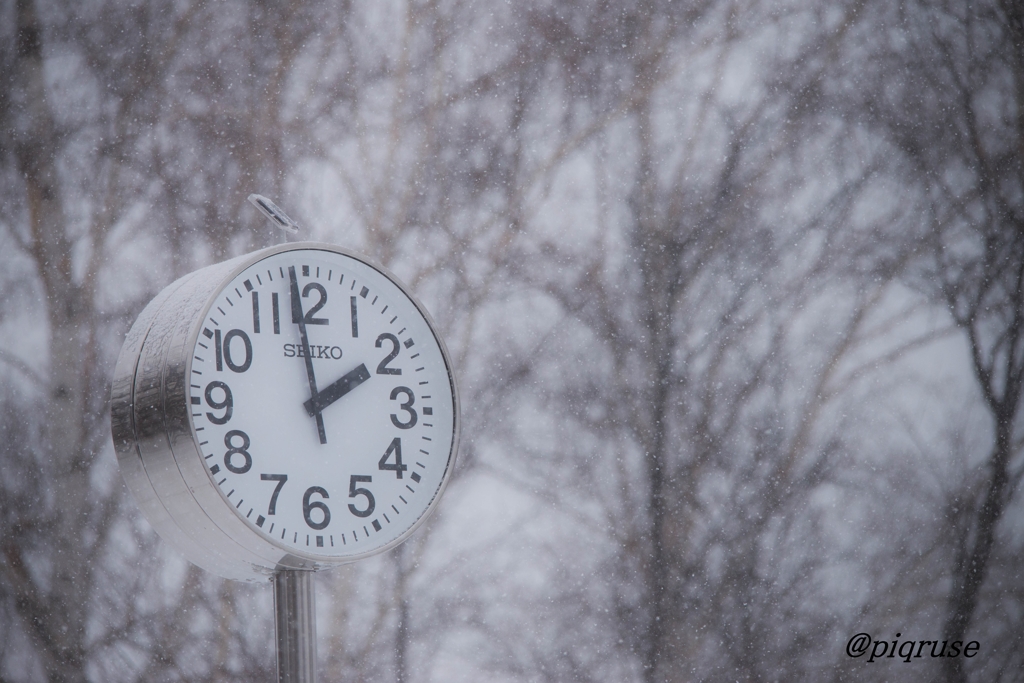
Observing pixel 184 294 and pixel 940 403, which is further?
pixel 940 403

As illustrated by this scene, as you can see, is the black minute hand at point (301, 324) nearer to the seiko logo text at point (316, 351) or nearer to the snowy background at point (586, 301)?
the seiko logo text at point (316, 351)

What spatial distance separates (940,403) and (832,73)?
0.58m

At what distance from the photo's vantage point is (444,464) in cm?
95

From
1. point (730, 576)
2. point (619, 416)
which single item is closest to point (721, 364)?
point (619, 416)

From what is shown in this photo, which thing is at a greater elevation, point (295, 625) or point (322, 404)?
point (322, 404)

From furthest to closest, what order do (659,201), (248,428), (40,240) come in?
(659,201)
(40,240)
(248,428)

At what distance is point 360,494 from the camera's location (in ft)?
2.97

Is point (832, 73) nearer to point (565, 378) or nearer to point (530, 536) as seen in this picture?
point (565, 378)

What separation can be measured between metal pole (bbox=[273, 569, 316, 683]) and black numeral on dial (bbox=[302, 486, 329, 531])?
1.8 inches

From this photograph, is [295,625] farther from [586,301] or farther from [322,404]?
[586,301]

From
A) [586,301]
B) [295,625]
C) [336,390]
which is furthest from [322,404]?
[586,301]

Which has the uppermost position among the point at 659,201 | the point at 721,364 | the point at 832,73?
the point at 832,73

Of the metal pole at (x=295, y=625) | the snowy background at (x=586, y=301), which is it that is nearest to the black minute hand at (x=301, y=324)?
the metal pole at (x=295, y=625)

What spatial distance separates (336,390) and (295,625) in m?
0.19
